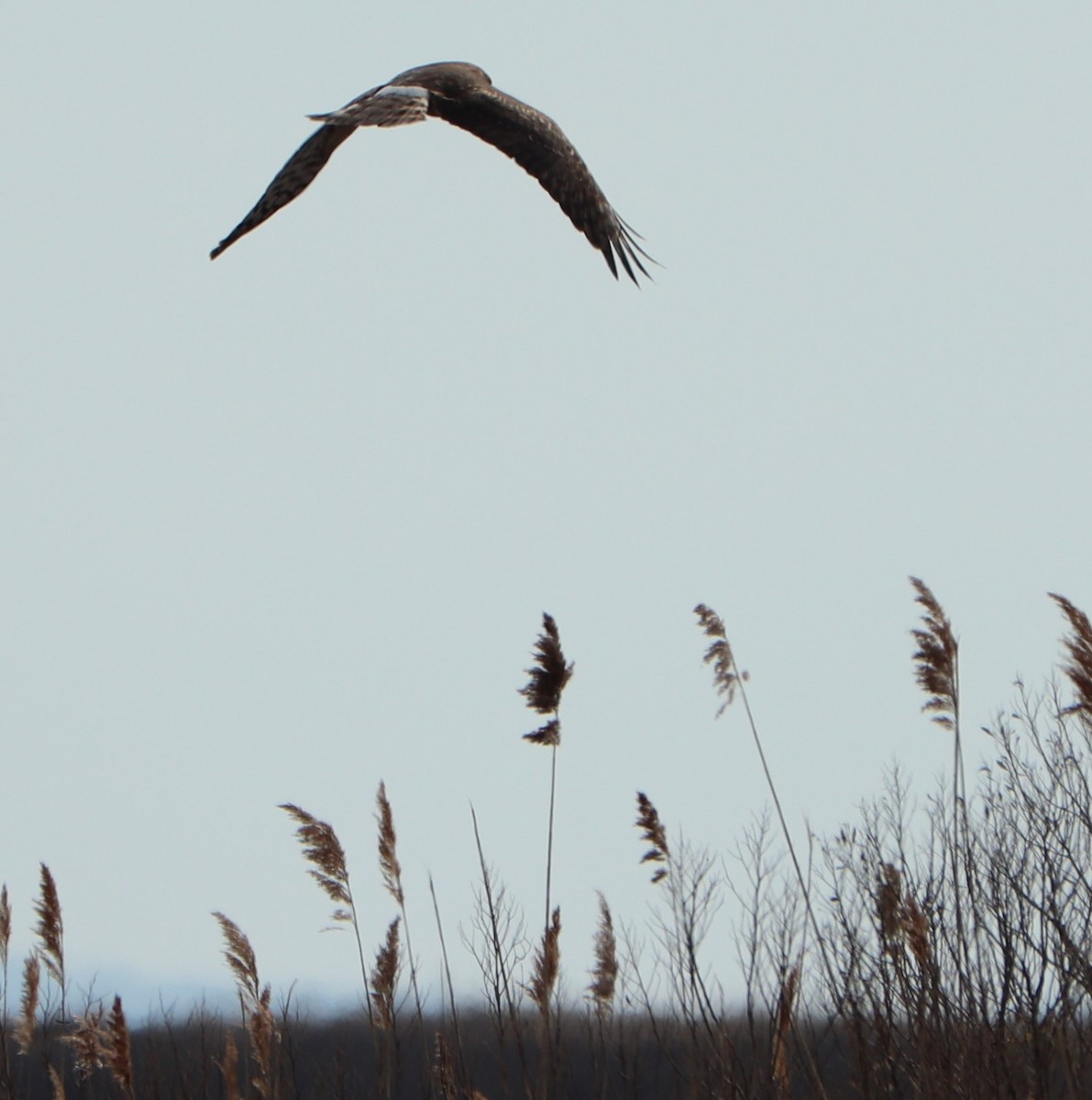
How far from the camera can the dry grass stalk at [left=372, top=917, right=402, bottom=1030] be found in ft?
17.1

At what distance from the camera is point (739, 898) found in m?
8.02

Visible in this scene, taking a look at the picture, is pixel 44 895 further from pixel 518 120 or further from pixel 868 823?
pixel 868 823

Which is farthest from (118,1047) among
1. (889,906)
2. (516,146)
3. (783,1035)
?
(516,146)

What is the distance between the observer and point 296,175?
591cm

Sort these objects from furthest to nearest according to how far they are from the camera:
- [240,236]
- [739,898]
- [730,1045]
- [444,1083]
Answer: [739,898] → [240,236] → [730,1045] → [444,1083]

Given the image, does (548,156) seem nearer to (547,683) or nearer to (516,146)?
(516,146)

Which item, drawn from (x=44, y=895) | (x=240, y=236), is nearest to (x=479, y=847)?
(x=44, y=895)

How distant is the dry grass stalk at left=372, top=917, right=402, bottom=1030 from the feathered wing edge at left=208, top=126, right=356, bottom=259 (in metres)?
2.62

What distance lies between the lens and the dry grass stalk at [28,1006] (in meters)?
6.03

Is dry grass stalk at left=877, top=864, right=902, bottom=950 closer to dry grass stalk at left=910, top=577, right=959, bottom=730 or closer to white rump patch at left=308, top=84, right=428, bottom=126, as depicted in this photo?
dry grass stalk at left=910, top=577, right=959, bottom=730

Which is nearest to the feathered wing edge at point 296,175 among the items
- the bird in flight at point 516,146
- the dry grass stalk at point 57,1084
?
the bird in flight at point 516,146

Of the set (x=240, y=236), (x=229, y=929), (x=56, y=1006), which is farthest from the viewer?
(x=56, y=1006)

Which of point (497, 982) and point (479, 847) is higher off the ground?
point (479, 847)

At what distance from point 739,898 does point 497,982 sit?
3.45 meters
